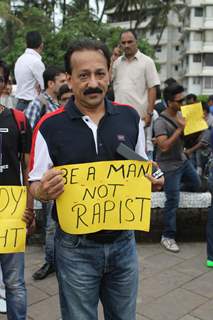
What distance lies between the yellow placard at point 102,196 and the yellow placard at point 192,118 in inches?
97.8

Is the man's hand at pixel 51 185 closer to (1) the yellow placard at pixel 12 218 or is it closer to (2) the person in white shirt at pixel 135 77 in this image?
(1) the yellow placard at pixel 12 218

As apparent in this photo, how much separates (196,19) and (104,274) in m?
50.5

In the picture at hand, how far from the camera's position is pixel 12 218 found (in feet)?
8.22

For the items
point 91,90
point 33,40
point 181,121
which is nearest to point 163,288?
point 181,121

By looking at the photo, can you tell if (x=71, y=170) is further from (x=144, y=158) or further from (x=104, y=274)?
(x=104, y=274)

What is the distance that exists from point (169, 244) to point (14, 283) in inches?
95.7

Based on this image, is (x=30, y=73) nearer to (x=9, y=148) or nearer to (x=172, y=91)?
(x=172, y=91)

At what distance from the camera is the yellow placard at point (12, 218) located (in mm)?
2469

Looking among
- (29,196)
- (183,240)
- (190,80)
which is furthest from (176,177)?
(190,80)

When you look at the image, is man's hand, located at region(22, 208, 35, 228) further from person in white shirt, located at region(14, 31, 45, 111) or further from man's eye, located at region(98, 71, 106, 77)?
person in white shirt, located at region(14, 31, 45, 111)

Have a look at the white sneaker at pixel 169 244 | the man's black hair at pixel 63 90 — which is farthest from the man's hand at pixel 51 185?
the white sneaker at pixel 169 244

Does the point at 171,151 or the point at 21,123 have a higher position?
the point at 21,123

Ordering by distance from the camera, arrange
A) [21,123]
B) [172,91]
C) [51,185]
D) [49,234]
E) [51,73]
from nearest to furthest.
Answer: [51,185], [21,123], [49,234], [51,73], [172,91]

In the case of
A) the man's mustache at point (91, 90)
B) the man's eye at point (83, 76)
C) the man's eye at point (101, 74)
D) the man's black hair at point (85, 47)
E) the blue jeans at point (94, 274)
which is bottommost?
the blue jeans at point (94, 274)
